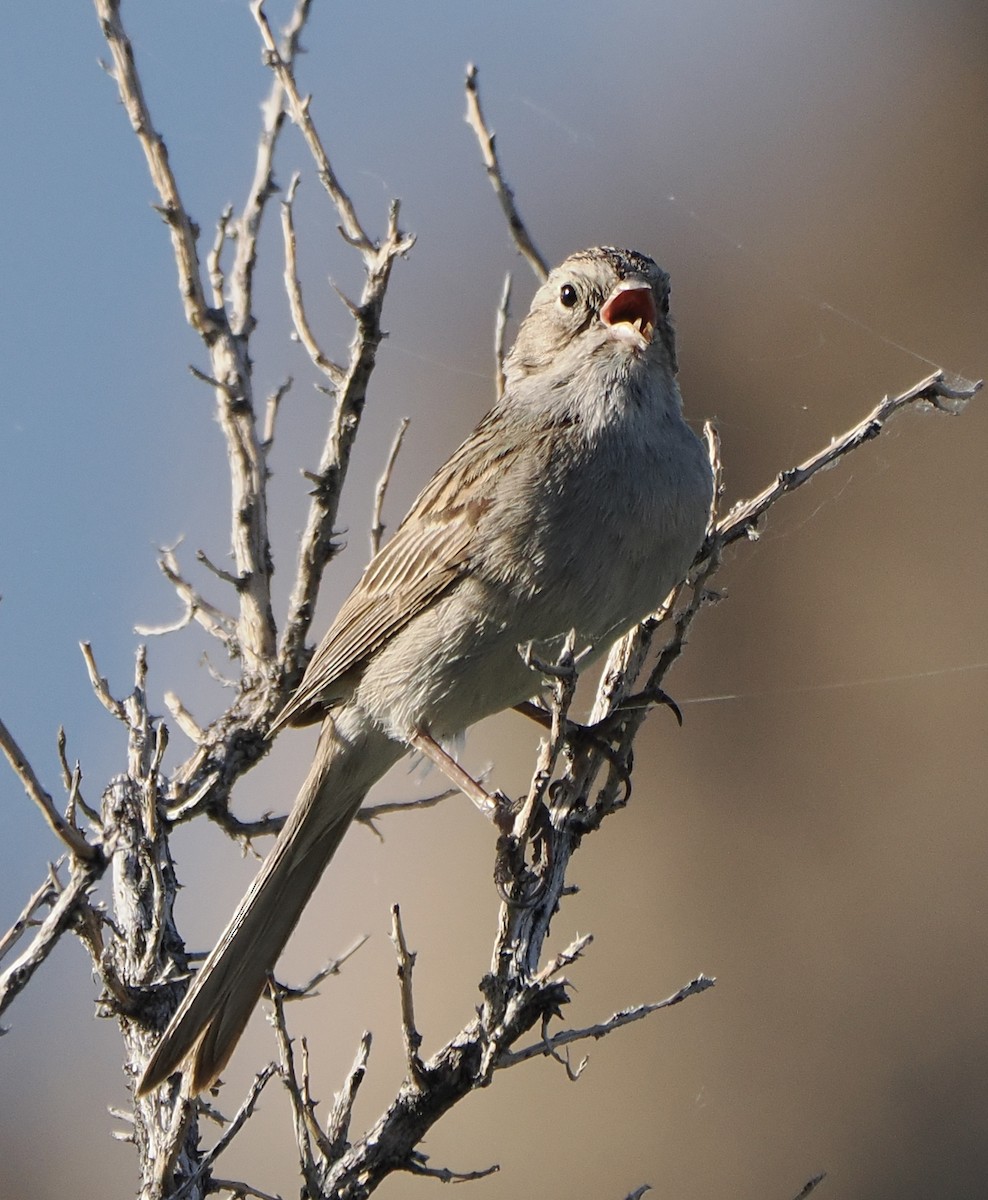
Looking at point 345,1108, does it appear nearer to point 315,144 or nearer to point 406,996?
point 406,996

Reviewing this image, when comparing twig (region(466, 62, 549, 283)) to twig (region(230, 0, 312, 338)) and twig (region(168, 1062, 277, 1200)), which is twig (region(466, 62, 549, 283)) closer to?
twig (region(230, 0, 312, 338))

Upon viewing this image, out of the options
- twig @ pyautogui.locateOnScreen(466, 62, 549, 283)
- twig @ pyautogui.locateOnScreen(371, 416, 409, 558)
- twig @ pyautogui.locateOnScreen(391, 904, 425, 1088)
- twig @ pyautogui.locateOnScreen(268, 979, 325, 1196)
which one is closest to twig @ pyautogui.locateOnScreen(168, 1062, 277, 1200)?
twig @ pyautogui.locateOnScreen(268, 979, 325, 1196)

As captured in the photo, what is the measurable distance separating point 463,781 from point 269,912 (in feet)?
1.87

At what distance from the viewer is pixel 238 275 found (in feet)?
11.8

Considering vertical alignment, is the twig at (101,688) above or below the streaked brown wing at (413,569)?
below

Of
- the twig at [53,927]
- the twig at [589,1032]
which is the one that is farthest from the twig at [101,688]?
the twig at [589,1032]

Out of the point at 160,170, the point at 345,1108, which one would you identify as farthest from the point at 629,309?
the point at 345,1108

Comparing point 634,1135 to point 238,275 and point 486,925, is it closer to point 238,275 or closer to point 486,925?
point 486,925

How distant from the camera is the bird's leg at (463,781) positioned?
9.77 ft

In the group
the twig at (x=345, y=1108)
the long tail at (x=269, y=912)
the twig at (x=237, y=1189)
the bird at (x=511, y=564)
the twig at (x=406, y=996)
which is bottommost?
the twig at (x=237, y=1189)

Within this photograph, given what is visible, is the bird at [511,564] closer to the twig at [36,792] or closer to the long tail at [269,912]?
the long tail at [269,912]

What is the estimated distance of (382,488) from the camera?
3.74 metres

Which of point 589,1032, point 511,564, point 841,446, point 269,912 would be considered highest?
point 841,446

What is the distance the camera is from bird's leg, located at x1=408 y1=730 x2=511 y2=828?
298 cm
